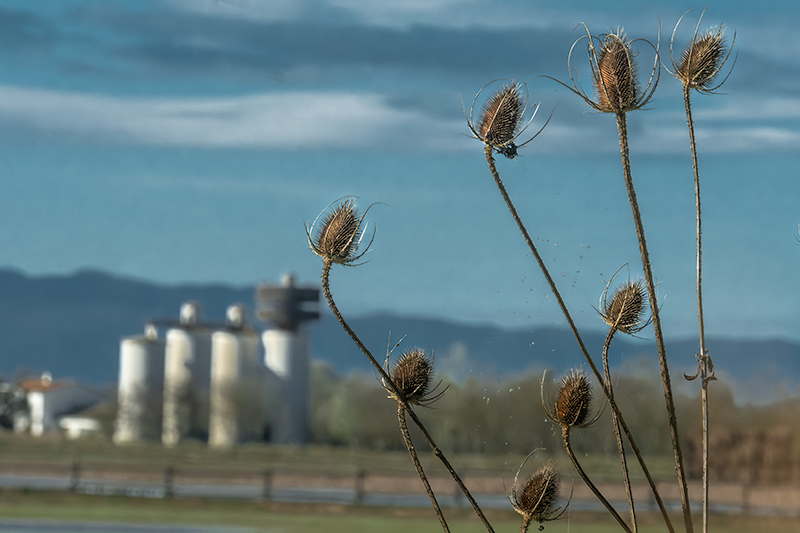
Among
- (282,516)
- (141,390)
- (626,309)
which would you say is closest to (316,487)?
(282,516)

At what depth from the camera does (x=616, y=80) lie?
3.59m

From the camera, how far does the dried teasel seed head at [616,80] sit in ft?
11.8

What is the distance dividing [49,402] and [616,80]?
101458mm

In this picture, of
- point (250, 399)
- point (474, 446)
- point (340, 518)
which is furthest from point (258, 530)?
point (250, 399)

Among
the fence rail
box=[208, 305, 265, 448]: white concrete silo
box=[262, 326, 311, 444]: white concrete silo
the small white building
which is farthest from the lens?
the small white building

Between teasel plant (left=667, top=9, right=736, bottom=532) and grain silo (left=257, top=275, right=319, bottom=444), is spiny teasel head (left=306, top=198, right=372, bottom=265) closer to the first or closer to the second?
teasel plant (left=667, top=9, right=736, bottom=532)

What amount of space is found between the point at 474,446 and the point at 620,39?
50.7 meters

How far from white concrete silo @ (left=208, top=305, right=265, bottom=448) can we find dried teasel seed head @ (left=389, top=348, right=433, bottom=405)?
227 ft

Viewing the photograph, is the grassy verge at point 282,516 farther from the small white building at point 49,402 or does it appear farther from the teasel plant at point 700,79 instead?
the small white building at point 49,402

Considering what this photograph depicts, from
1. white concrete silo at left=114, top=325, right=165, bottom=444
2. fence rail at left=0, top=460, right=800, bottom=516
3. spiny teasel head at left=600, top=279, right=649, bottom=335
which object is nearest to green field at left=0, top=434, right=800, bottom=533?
fence rail at left=0, top=460, right=800, bottom=516

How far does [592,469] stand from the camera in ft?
98.6

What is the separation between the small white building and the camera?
9712 centimetres

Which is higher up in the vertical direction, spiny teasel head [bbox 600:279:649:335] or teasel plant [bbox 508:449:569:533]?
spiny teasel head [bbox 600:279:649:335]

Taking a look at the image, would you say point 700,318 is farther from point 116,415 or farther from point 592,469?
point 116,415
